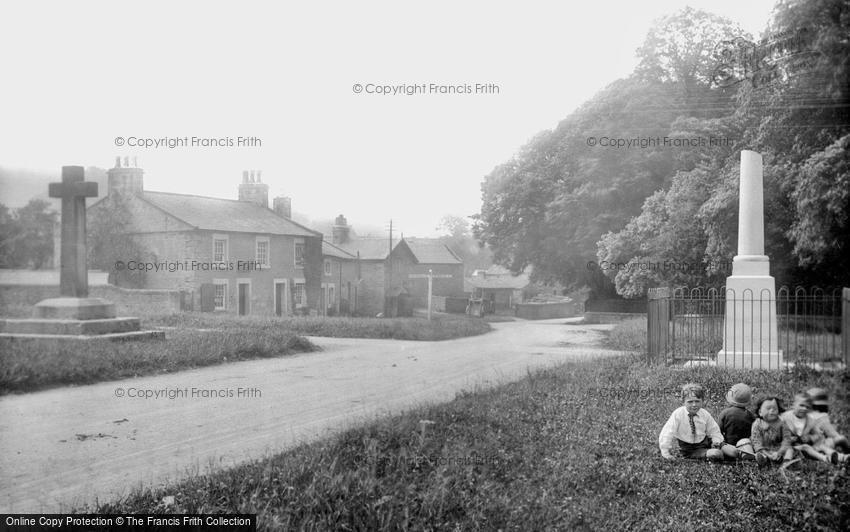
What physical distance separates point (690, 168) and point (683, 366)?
139 cm

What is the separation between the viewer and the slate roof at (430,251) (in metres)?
6.03

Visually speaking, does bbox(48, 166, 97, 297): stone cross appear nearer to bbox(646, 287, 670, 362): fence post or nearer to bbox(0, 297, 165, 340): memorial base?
bbox(0, 297, 165, 340): memorial base

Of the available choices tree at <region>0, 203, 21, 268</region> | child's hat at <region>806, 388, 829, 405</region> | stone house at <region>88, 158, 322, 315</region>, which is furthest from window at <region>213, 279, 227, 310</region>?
child's hat at <region>806, 388, 829, 405</region>

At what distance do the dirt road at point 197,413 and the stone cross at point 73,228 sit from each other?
1.14m

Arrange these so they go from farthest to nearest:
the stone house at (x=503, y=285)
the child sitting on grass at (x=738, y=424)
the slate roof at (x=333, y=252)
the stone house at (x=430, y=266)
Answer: the stone house at (x=503, y=285) < the stone house at (x=430, y=266) < the slate roof at (x=333, y=252) < the child sitting on grass at (x=738, y=424)

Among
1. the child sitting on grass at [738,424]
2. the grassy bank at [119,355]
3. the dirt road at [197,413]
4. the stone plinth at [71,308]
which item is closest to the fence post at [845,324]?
the child sitting on grass at [738,424]

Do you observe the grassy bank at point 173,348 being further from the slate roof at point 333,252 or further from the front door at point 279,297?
the slate roof at point 333,252

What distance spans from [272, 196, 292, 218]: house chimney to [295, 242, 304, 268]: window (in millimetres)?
324

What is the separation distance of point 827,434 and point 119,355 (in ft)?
18.1

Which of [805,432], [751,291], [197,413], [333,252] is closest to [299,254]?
[333,252]

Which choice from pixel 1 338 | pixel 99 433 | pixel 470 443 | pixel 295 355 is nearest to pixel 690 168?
pixel 470 443

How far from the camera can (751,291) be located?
388cm

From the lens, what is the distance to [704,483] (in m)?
3.74

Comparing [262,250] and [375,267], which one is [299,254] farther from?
[375,267]
